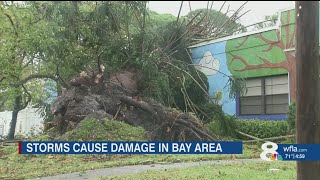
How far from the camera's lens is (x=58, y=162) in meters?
10.6

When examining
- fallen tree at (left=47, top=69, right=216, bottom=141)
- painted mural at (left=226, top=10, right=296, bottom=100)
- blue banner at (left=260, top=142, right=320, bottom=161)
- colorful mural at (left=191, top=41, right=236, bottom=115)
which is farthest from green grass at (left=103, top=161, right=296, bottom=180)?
colorful mural at (left=191, top=41, right=236, bottom=115)

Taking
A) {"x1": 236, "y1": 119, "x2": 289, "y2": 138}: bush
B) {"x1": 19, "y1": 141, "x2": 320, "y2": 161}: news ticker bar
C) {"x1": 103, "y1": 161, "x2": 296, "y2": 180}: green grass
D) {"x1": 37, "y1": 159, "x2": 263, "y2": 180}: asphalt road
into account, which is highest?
{"x1": 19, "y1": 141, "x2": 320, "y2": 161}: news ticker bar

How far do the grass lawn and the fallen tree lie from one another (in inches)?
50.4

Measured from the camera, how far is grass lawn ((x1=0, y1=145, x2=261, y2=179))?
31.6 feet

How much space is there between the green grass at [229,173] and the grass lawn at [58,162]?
57.4 inches

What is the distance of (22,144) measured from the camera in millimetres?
7961

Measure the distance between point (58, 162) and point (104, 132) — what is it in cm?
156

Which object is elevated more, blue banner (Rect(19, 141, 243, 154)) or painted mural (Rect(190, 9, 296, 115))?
painted mural (Rect(190, 9, 296, 115))

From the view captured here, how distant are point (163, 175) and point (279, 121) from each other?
8826mm

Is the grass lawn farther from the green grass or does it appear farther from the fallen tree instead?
the green grass

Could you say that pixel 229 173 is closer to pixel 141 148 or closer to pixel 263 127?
pixel 141 148

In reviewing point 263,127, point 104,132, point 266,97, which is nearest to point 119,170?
point 104,132

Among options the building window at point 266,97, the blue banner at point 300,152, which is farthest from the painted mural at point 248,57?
the blue banner at point 300,152

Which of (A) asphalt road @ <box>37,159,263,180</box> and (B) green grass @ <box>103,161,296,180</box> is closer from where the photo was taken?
(B) green grass @ <box>103,161,296,180</box>
